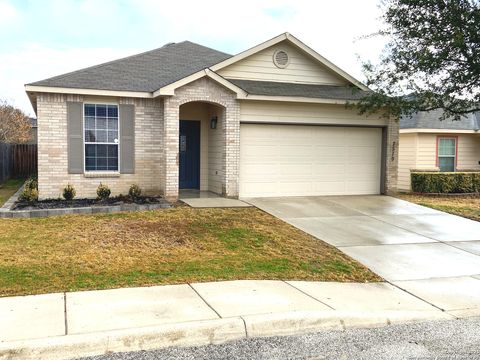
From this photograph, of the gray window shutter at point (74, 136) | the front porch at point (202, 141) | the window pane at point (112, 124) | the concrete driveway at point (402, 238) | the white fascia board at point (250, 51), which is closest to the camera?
the concrete driveway at point (402, 238)

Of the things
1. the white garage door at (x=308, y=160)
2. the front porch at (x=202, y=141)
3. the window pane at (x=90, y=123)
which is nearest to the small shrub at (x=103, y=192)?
the front porch at (x=202, y=141)

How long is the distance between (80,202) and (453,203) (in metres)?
11.6

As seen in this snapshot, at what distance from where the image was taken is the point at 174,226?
1053 centimetres

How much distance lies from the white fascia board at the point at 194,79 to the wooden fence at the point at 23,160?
14151mm

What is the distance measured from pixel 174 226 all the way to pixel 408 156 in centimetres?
1350

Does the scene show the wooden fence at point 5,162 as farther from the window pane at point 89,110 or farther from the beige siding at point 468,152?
the beige siding at point 468,152

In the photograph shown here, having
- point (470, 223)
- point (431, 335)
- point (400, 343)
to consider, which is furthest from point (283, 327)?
point (470, 223)

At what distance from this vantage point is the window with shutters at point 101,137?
13.8 metres

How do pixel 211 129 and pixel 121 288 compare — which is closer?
pixel 121 288

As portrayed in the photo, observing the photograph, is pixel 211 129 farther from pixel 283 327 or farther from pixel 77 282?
pixel 283 327

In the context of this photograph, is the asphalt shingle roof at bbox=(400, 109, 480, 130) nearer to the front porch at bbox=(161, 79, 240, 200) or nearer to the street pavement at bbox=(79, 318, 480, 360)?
the front porch at bbox=(161, 79, 240, 200)

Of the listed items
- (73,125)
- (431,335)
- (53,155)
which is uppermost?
(73,125)

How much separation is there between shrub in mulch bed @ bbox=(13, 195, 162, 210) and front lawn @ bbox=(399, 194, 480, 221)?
8.23 m

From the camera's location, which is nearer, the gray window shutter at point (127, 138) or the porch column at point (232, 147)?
the gray window shutter at point (127, 138)
